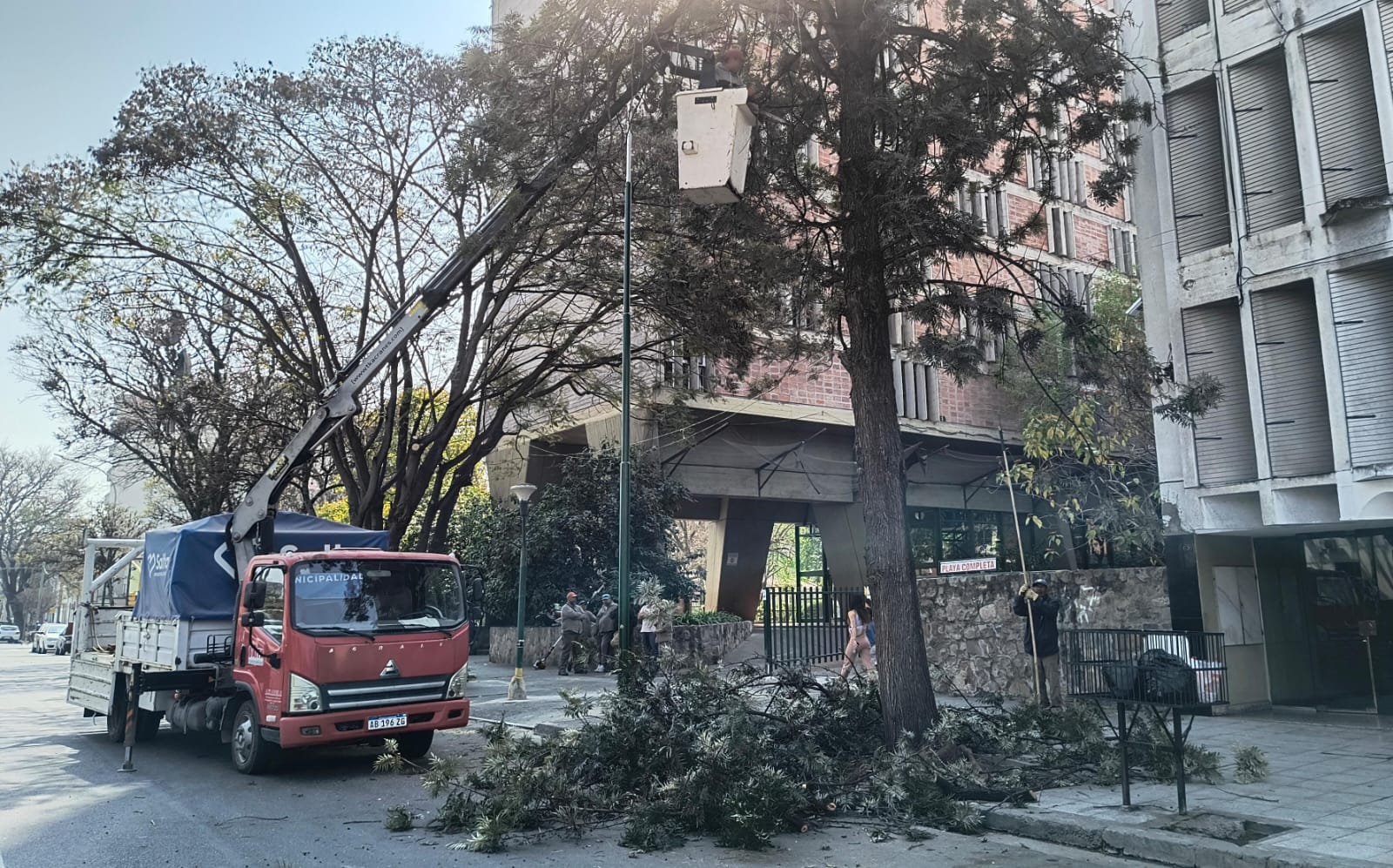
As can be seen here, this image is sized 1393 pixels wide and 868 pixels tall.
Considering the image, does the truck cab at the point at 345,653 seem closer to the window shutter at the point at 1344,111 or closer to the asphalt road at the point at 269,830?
the asphalt road at the point at 269,830

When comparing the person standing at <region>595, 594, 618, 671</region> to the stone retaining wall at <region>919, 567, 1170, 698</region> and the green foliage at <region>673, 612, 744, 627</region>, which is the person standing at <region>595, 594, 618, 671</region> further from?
the stone retaining wall at <region>919, 567, 1170, 698</region>

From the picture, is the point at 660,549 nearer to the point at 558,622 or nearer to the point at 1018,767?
the point at 558,622

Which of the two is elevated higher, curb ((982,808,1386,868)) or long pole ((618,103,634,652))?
long pole ((618,103,634,652))

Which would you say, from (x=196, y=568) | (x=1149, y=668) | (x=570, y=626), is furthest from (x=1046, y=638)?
(x=196, y=568)

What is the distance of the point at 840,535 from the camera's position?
30.1 metres

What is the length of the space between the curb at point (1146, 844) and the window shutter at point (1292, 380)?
709 centimetres

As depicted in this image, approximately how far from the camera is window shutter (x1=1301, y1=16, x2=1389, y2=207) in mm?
11953

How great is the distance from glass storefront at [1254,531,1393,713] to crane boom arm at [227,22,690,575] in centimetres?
1089

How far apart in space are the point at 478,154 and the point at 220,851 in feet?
27.5

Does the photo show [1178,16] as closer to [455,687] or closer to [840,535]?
[455,687]

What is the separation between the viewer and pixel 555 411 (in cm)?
2323

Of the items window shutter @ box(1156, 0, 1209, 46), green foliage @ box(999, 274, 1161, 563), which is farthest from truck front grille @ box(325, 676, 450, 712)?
window shutter @ box(1156, 0, 1209, 46)

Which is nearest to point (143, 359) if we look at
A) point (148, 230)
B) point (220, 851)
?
point (148, 230)

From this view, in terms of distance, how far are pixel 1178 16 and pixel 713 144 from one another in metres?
9.39
